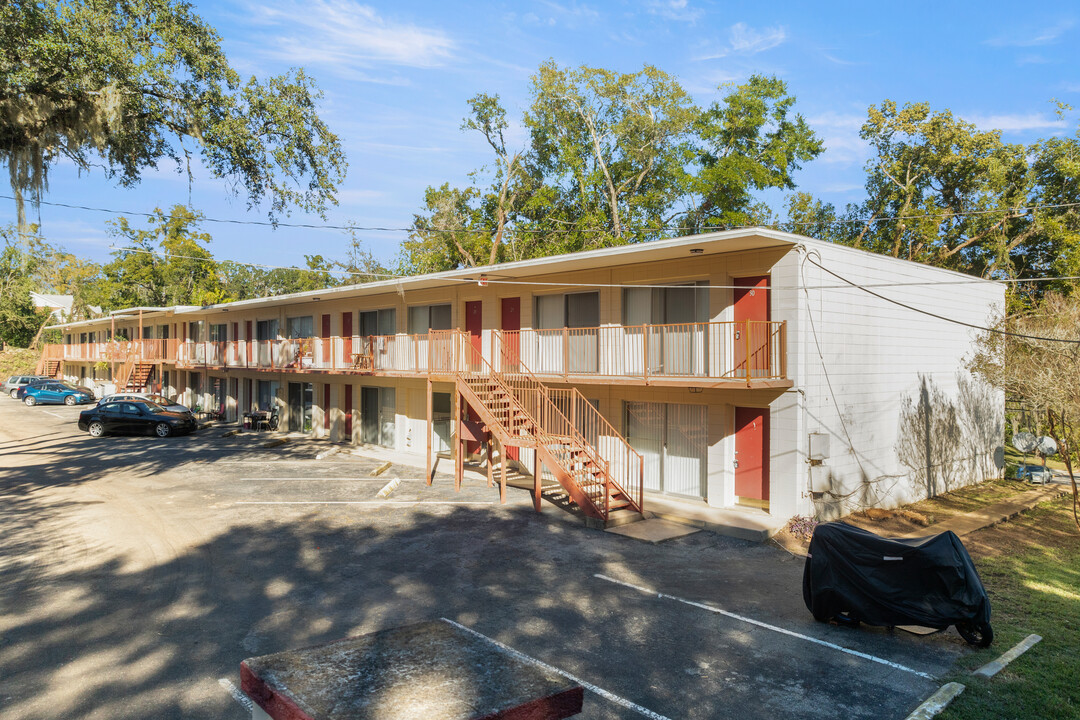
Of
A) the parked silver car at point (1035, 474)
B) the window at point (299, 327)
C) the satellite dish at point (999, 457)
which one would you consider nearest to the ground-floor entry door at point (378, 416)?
the window at point (299, 327)

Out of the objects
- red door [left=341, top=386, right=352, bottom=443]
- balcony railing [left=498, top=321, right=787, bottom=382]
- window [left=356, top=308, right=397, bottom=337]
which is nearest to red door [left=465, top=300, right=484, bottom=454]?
balcony railing [left=498, top=321, right=787, bottom=382]

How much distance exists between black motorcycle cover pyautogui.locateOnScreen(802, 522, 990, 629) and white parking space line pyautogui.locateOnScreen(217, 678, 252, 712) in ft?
20.9

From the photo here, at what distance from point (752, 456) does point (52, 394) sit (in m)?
44.5

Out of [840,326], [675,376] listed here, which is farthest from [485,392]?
[840,326]

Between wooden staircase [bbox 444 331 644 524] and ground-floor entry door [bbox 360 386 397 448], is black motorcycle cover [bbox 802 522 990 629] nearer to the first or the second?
wooden staircase [bbox 444 331 644 524]

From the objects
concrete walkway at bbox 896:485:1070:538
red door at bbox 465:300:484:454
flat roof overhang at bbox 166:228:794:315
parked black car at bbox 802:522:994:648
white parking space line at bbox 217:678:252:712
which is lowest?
concrete walkway at bbox 896:485:1070:538

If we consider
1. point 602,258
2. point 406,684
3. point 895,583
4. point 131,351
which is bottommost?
point 895,583

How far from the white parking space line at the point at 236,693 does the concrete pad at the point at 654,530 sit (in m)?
7.46

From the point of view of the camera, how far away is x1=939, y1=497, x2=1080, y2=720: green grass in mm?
6129

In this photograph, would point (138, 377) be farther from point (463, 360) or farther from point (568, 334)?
point (568, 334)

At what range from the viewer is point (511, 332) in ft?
60.5

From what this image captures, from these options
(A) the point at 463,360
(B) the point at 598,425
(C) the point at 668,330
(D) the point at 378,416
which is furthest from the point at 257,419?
(C) the point at 668,330

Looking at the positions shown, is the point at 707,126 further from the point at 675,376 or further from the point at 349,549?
the point at 349,549

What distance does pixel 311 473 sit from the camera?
1867 cm
